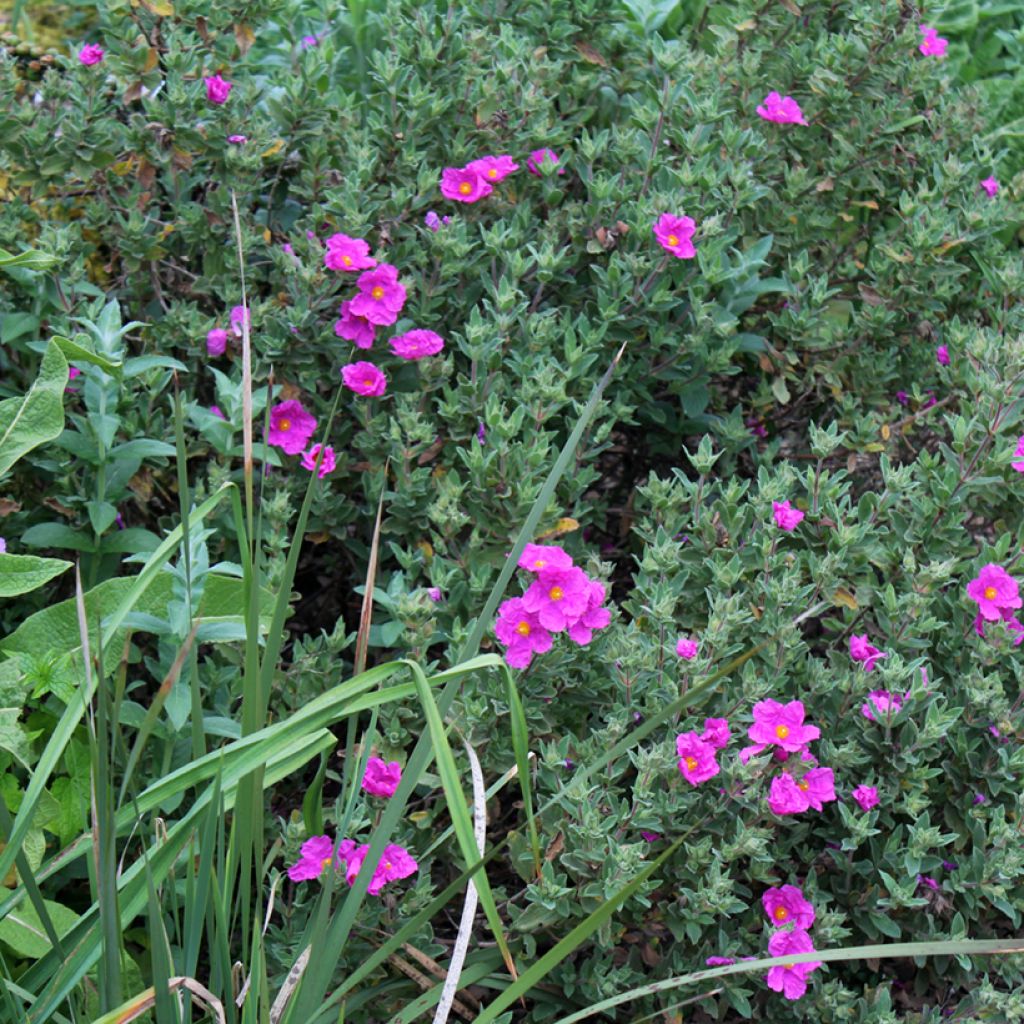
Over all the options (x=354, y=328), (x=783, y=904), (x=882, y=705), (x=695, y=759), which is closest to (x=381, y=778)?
(x=695, y=759)

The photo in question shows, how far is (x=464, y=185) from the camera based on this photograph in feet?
7.51

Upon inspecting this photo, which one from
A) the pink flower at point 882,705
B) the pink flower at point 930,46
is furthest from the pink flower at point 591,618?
the pink flower at point 930,46

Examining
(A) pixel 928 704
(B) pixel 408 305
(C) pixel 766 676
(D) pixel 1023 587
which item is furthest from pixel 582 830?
(B) pixel 408 305

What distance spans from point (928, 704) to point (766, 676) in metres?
0.27

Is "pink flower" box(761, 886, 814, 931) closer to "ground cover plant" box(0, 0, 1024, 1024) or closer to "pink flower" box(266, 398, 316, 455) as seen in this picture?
"ground cover plant" box(0, 0, 1024, 1024)

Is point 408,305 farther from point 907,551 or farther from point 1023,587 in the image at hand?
point 1023,587

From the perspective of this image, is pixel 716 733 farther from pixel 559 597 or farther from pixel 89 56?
pixel 89 56

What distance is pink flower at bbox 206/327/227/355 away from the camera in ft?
7.54

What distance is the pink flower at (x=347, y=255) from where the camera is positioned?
2.16m

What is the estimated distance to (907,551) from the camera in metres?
2.00

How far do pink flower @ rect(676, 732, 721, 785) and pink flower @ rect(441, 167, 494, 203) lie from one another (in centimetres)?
107

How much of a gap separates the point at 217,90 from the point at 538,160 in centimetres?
61

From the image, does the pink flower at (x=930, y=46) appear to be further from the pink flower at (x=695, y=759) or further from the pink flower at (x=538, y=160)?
the pink flower at (x=695, y=759)

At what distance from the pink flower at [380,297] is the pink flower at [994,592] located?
1.05m
